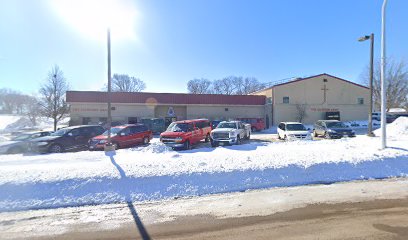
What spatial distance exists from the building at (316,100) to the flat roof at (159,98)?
296 cm

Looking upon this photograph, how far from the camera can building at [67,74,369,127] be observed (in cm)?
3569

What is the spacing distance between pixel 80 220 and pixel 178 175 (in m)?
2.96

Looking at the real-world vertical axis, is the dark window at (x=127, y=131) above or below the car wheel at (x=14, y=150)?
above

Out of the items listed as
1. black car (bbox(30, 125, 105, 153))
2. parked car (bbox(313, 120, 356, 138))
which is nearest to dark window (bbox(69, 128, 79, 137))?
black car (bbox(30, 125, 105, 153))

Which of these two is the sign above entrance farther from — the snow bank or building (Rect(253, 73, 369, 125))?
the snow bank

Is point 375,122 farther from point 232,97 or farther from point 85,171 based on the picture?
point 85,171

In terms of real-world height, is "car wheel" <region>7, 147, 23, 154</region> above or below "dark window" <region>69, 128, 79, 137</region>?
below

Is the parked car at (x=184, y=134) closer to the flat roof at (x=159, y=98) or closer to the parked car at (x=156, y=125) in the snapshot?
the parked car at (x=156, y=125)

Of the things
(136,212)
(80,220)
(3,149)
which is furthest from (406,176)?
(3,149)

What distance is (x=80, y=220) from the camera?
5203 millimetres

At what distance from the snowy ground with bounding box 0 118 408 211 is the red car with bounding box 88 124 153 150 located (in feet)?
15.5

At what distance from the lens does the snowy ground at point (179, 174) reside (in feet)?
21.4

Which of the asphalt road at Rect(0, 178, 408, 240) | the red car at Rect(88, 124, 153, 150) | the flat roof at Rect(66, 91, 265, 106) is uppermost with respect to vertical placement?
the flat roof at Rect(66, 91, 265, 106)

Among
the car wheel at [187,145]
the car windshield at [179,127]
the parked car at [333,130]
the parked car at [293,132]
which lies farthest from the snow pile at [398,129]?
the car windshield at [179,127]
